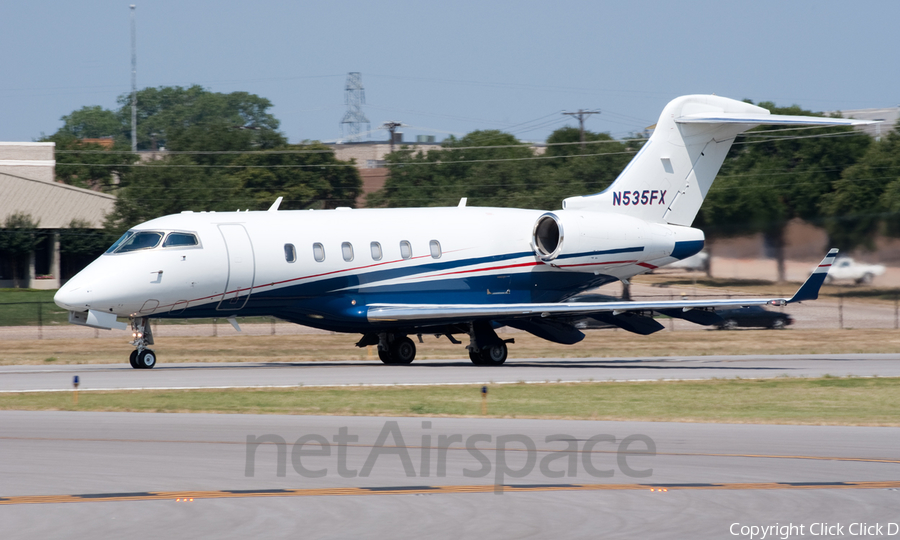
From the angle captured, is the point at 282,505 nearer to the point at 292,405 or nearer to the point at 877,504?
the point at 877,504

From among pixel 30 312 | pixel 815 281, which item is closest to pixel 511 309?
pixel 815 281

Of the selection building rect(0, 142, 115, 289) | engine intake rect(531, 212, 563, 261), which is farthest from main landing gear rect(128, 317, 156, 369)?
building rect(0, 142, 115, 289)

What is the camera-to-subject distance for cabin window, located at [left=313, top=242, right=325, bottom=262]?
2588 centimetres

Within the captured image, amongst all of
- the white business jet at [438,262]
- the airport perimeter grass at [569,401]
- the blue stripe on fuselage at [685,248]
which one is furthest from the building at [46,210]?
the airport perimeter grass at [569,401]

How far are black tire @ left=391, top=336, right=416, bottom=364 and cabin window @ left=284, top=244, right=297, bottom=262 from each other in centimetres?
422

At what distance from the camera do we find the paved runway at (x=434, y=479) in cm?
920

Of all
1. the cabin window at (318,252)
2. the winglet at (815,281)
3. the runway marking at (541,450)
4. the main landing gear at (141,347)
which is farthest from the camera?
the cabin window at (318,252)

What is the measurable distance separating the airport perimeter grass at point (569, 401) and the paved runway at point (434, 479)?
4.42 ft

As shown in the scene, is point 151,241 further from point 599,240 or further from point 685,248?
point 685,248

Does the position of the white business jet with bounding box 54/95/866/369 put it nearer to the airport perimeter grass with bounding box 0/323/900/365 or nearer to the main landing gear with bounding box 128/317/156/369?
the main landing gear with bounding box 128/317/156/369

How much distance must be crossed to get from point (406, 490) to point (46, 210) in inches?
2292

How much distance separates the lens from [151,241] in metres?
24.4

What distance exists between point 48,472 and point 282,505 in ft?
10.6

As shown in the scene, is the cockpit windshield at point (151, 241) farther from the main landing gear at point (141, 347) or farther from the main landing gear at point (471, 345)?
the main landing gear at point (471, 345)
